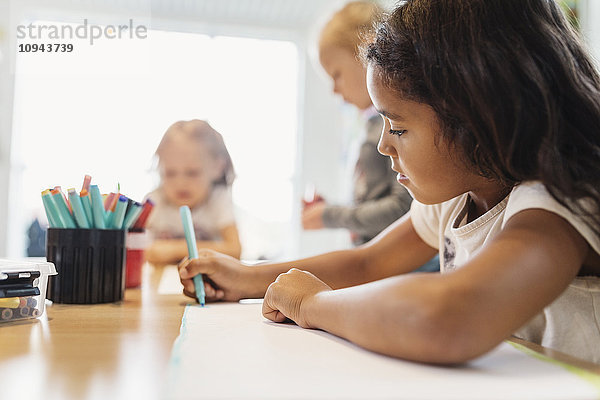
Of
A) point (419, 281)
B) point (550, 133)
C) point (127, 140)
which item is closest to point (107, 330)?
point (419, 281)

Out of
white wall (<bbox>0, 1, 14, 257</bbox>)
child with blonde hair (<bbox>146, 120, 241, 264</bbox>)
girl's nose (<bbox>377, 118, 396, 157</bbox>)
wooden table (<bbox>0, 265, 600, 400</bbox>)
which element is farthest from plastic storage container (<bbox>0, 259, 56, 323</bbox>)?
white wall (<bbox>0, 1, 14, 257</bbox>)

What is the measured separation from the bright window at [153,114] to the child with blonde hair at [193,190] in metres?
0.81

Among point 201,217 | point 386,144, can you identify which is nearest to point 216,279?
point 386,144

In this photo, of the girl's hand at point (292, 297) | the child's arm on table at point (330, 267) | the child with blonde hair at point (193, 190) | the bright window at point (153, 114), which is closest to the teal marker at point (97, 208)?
the child's arm on table at point (330, 267)

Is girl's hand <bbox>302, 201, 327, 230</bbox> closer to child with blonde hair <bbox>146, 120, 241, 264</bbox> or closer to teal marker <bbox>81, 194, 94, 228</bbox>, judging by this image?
child with blonde hair <bbox>146, 120, 241, 264</bbox>

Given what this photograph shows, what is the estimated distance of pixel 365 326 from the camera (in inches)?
15.3

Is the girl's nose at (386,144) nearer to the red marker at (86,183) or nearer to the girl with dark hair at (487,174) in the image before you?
the girl with dark hair at (487,174)

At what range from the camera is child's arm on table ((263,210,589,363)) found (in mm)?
345

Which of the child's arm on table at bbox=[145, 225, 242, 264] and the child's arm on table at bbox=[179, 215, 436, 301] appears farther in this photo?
the child's arm on table at bbox=[145, 225, 242, 264]

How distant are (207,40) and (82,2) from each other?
0.61 metres

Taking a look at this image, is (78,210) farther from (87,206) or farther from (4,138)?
(4,138)

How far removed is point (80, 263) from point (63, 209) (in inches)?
2.6

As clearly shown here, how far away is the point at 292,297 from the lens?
0.50 meters

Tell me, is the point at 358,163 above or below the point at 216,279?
above
